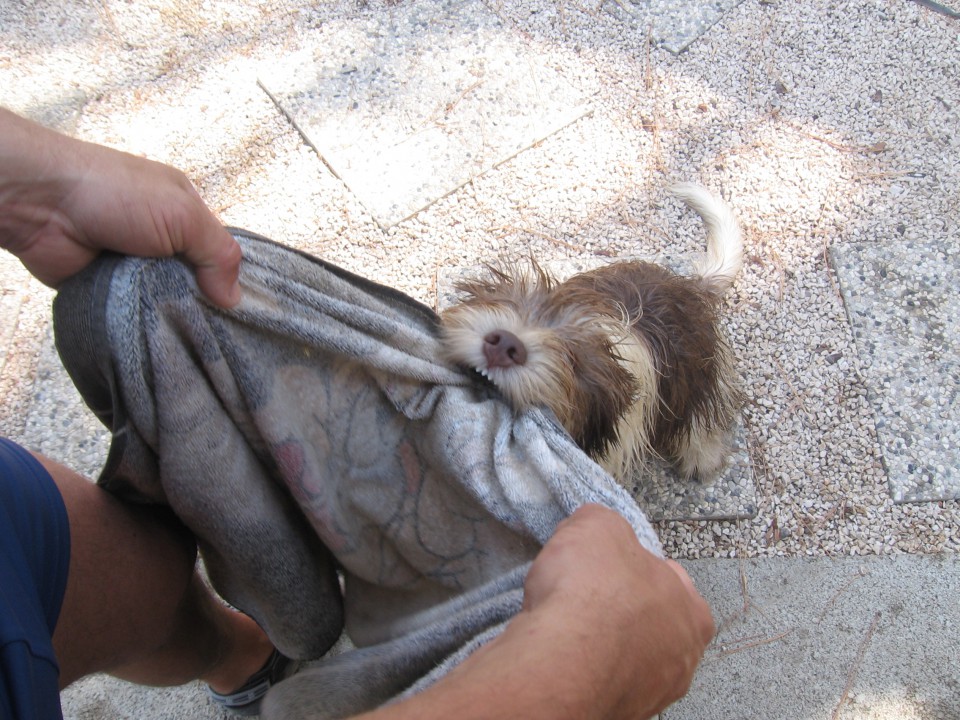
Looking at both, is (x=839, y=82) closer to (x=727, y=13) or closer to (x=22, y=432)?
(x=727, y=13)

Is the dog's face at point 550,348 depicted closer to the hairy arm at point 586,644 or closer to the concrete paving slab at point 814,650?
the hairy arm at point 586,644

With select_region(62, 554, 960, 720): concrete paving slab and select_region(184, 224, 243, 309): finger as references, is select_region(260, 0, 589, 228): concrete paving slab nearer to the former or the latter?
select_region(184, 224, 243, 309): finger

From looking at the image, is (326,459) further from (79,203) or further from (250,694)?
(250,694)

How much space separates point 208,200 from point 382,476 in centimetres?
177

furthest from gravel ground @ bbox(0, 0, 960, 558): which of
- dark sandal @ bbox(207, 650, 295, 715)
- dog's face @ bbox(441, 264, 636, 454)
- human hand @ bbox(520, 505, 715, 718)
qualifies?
human hand @ bbox(520, 505, 715, 718)

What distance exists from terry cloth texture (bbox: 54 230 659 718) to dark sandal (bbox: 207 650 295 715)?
1.43 ft

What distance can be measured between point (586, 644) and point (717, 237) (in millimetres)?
2007

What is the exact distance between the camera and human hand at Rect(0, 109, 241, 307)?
3.57ft

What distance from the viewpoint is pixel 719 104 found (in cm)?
310

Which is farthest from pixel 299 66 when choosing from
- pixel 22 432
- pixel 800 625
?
pixel 800 625

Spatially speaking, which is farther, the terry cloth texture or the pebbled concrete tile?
the pebbled concrete tile

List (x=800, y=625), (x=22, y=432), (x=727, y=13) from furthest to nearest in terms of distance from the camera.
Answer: (x=727, y=13) → (x=22, y=432) → (x=800, y=625)

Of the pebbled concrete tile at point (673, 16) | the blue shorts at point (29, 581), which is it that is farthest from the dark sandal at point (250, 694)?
the pebbled concrete tile at point (673, 16)

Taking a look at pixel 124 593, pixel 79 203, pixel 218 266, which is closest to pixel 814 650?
pixel 124 593
